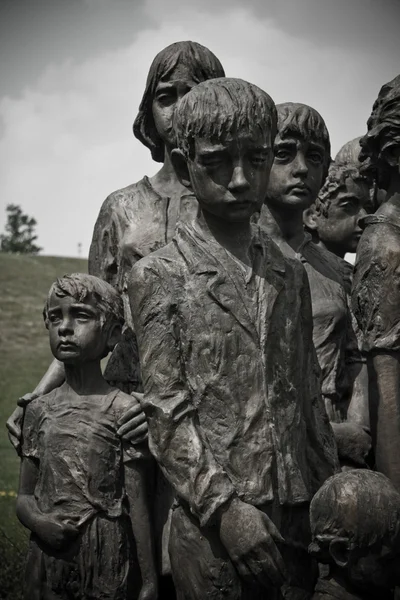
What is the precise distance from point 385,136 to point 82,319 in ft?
6.06

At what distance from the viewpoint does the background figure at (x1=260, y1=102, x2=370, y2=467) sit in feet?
21.0

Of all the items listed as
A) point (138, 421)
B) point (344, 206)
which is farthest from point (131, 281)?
point (344, 206)

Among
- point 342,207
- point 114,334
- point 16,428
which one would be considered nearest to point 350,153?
point 342,207

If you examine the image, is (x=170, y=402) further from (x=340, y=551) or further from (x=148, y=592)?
(x=148, y=592)

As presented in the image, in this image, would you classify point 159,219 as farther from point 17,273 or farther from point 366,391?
point 17,273

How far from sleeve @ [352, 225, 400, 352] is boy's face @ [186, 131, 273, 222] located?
0.98 meters

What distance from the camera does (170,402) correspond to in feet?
16.2

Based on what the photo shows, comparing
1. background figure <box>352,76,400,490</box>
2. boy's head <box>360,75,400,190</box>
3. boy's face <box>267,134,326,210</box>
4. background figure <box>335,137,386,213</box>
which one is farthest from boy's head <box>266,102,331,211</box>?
background figure <box>335,137,386,213</box>

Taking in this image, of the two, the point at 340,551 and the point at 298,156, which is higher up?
the point at 298,156

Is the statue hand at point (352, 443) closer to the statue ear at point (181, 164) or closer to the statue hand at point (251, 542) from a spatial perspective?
the statue hand at point (251, 542)

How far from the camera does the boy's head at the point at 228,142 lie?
16.2ft

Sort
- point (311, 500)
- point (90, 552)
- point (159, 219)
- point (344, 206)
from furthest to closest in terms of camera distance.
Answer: point (344, 206) → point (159, 219) → point (90, 552) → point (311, 500)

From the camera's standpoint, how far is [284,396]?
5.07 meters

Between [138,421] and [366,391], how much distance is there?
1.45 metres
